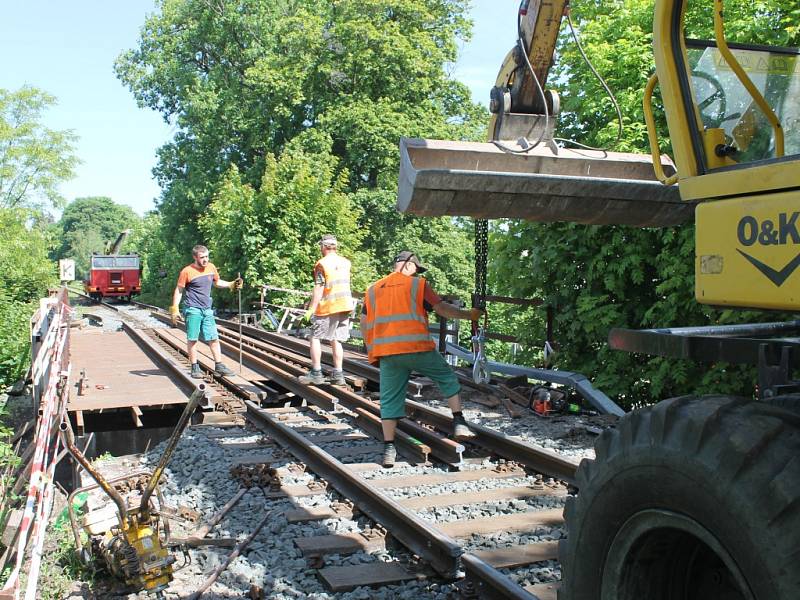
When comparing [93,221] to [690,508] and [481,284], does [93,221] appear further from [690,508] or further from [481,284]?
[690,508]

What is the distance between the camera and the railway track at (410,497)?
465 cm

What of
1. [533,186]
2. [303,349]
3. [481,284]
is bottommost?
[303,349]

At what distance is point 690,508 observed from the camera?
2.26 m

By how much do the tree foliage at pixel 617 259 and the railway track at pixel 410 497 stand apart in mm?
3398

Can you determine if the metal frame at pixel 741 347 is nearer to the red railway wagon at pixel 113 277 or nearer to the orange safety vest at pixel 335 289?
the orange safety vest at pixel 335 289

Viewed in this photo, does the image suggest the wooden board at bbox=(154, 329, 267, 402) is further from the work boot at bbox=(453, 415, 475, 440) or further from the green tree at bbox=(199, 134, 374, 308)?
the green tree at bbox=(199, 134, 374, 308)

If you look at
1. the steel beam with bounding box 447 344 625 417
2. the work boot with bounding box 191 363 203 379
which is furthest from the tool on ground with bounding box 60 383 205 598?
the work boot with bounding box 191 363 203 379

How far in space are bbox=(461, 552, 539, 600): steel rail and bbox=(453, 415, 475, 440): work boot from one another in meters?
2.83

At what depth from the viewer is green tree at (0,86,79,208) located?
49.8m

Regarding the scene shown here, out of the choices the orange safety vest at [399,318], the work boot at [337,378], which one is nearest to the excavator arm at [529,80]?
the orange safety vest at [399,318]

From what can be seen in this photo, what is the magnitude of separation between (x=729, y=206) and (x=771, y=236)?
229 mm

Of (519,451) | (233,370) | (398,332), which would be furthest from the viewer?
(233,370)

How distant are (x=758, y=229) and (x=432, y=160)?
3.61 meters

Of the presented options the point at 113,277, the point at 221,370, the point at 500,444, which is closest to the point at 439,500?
the point at 500,444
